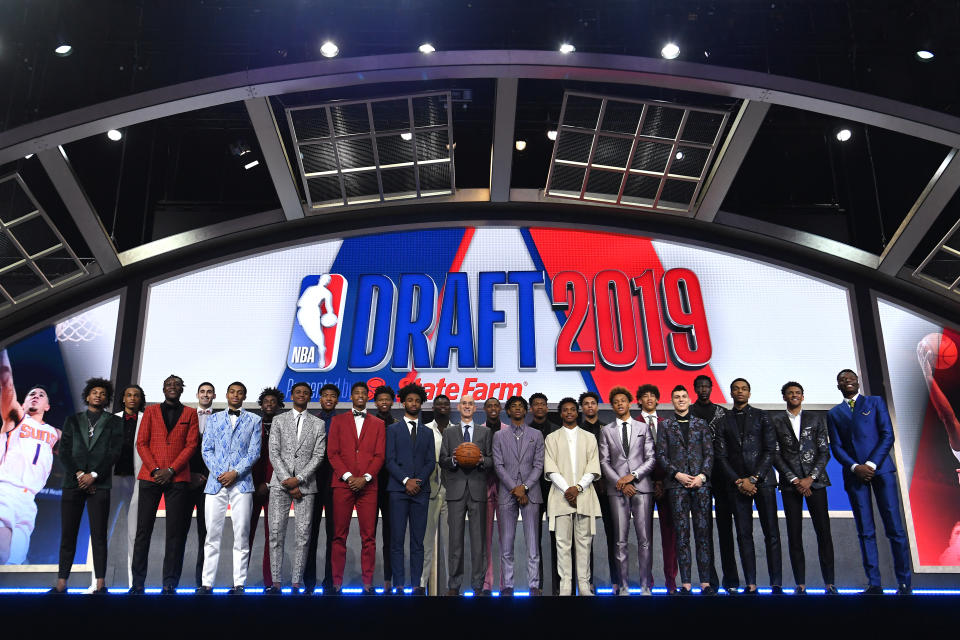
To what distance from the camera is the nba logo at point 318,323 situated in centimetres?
1066

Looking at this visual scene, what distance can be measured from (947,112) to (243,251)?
29.9 ft

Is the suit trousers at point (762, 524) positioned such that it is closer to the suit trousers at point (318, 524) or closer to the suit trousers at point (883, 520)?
the suit trousers at point (883, 520)

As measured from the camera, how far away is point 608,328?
35.7ft

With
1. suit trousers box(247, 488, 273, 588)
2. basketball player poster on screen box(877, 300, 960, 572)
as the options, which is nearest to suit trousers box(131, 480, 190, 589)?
suit trousers box(247, 488, 273, 588)

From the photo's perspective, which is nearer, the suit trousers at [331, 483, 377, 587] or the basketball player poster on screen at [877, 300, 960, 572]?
the suit trousers at [331, 483, 377, 587]

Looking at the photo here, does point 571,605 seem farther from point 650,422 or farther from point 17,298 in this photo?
point 17,298

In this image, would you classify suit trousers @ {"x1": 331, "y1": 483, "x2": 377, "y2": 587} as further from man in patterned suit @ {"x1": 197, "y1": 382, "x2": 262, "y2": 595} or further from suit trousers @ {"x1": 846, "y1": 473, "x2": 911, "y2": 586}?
suit trousers @ {"x1": 846, "y1": 473, "x2": 911, "y2": 586}

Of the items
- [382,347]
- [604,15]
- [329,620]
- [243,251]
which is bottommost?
[329,620]

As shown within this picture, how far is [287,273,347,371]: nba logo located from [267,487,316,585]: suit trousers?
12.8 ft

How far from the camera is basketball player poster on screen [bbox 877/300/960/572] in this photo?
1003 cm

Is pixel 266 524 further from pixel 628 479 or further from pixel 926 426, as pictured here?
pixel 926 426

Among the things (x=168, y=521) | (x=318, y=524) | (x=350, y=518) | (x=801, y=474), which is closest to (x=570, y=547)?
(x=350, y=518)

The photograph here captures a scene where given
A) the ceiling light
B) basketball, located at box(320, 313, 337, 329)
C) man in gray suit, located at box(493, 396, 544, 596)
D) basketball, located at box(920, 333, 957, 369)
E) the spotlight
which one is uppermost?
the ceiling light

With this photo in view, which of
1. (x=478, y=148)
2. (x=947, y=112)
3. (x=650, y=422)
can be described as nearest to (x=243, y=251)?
(x=478, y=148)
